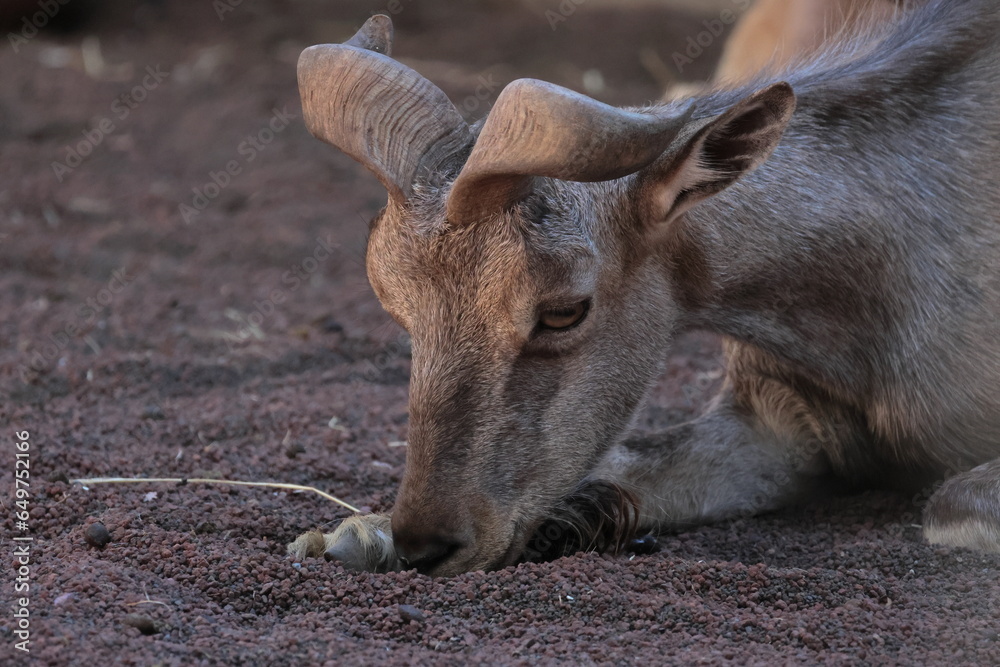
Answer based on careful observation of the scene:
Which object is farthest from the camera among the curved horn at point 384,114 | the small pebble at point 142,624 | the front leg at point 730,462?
the front leg at point 730,462

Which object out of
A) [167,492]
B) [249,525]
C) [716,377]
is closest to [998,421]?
[716,377]

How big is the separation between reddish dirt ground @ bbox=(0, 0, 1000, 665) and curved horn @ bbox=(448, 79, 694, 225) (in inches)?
50.5

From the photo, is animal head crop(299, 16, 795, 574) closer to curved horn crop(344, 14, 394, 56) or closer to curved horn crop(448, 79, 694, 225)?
curved horn crop(448, 79, 694, 225)

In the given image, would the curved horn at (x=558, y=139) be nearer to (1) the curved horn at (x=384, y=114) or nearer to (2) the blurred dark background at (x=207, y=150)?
(1) the curved horn at (x=384, y=114)

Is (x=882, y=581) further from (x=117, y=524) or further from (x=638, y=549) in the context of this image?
(x=117, y=524)

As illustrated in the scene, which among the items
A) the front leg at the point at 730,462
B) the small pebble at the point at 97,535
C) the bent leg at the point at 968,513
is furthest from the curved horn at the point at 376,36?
the bent leg at the point at 968,513

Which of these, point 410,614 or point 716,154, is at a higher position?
point 716,154

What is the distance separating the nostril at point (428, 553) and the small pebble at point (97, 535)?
1.03 meters

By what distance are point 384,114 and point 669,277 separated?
3.95ft

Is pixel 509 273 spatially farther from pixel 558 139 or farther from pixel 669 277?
pixel 669 277

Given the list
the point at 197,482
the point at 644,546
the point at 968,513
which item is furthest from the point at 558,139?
the point at 197,482

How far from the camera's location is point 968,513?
439 cm

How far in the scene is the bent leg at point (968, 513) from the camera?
14.2 feet

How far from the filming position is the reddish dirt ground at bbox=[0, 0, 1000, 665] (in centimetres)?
364
